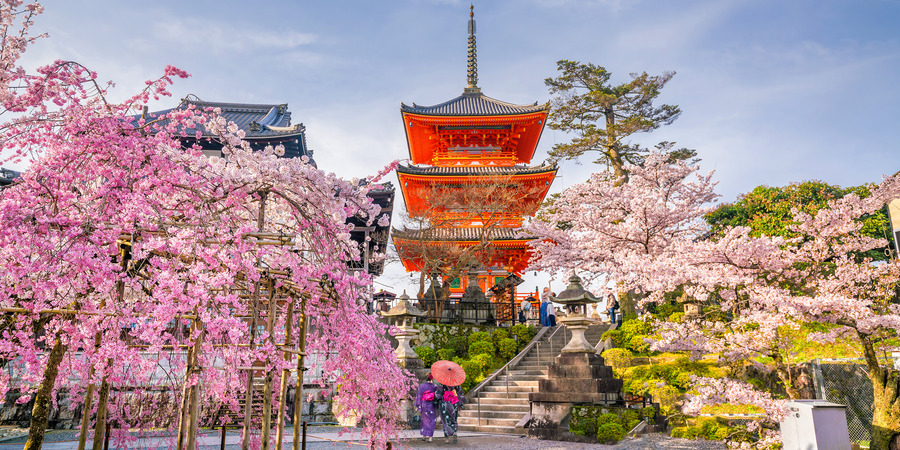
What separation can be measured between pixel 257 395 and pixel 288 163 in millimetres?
6063

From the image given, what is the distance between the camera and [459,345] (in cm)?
1730

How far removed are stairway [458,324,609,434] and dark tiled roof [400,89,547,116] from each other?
13525 millimetres

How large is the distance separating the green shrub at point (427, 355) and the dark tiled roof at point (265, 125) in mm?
10969

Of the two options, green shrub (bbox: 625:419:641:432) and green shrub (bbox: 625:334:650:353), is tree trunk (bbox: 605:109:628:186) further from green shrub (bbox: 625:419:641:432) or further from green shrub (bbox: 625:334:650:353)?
green shrub (bbox: 625:419:641:432)

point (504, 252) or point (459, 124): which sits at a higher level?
point (459, 124)

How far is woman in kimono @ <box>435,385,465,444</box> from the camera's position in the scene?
10180mm

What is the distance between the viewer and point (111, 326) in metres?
3.84

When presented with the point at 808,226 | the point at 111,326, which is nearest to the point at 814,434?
the point at 808,226

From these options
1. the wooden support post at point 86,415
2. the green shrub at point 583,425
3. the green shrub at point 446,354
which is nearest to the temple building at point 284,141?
the green shrub at point 446,354

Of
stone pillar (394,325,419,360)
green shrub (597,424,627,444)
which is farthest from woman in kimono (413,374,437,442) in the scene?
green shrub (597,424,627,444)

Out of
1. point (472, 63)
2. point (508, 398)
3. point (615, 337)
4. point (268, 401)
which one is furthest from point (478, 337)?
point (472, 63)

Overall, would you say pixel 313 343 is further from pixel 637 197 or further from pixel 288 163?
pixel 637 197

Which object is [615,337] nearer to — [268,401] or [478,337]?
[478,337]

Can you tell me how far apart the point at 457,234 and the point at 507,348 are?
300 inches
